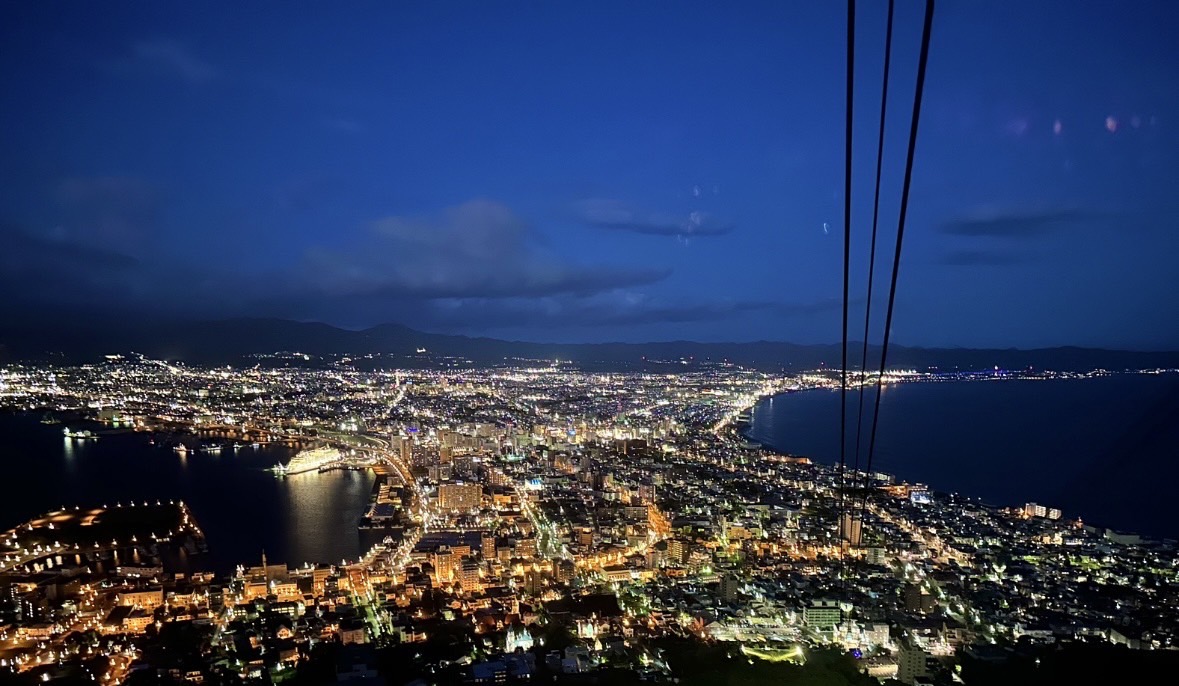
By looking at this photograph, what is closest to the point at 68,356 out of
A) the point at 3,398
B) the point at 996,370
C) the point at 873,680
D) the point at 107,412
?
the point at 3,398

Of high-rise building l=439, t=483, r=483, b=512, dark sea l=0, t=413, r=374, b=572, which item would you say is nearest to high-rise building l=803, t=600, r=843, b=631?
dark sea l=0, t=413, r=374, b=572

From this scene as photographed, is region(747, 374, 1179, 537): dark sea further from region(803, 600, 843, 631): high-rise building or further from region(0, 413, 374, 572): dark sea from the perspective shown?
region(0, 413, 374, 572): dark sea

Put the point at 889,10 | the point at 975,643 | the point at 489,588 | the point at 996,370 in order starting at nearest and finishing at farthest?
the point at 889,10 < the point at 975,643 < the point at 489,588 < the point at 996,370

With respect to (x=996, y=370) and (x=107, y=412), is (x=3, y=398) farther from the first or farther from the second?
(x=996, y=370)

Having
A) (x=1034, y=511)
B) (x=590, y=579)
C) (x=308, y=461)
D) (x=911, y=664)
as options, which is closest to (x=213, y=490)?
(x=308, y=461)

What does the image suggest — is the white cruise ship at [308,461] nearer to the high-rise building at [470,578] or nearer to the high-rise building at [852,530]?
the high-rise building at [470,578]
